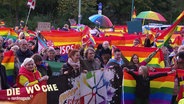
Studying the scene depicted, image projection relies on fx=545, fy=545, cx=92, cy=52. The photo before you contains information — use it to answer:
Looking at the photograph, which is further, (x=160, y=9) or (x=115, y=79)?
(x=160, y=9)

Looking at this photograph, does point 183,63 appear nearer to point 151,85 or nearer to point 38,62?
point 151,85

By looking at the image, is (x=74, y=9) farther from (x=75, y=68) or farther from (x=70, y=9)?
(x=75, y=68)

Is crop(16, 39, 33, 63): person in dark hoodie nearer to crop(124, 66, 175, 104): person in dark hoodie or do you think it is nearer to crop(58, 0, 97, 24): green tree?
crop(124, 66, 175, 104): person in dark hoodie

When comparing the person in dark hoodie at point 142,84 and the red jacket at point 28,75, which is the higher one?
the red jacket at point 28,75

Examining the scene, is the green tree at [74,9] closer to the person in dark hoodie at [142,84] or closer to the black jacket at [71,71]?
the person in dark hoodie at [142,84]

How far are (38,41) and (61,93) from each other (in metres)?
6.95

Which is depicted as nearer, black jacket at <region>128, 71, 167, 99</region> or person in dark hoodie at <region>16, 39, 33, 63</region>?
black jacket at <region>128, 71, 167, 99</region>

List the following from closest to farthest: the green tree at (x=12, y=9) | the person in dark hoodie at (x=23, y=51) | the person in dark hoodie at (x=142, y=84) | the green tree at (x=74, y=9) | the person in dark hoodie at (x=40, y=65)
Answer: the person in dark hoodie at (x=142, y=84) → the person in dark hoodie at (x=40, y=65) → the person in dark hoodie at (x=23, y=51) → the green tree at (x=12, y=9) → the green tree at (x=74, y=9)

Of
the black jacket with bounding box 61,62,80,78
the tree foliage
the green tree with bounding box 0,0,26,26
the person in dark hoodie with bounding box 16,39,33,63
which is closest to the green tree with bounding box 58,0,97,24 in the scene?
the tree foliage

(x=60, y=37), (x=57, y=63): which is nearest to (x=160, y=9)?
(x=60, y=37)

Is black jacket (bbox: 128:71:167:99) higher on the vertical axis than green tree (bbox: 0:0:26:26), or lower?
lower

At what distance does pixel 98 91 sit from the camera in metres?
9.87

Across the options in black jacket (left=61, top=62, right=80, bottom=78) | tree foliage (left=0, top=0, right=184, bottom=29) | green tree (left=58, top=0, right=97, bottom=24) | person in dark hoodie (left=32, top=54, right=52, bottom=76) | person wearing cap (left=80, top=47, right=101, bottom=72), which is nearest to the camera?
black jacket (left=61, top=62, right=80, bottom=78)

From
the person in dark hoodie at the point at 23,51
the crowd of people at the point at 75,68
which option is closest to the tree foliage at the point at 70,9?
the person in dark hoodie at the point at 23,51
